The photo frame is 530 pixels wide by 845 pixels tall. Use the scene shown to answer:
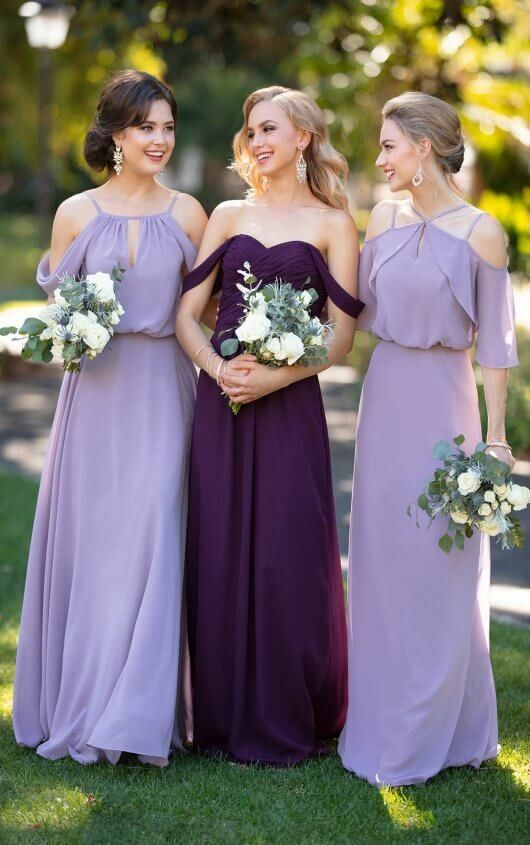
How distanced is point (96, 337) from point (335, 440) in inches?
307

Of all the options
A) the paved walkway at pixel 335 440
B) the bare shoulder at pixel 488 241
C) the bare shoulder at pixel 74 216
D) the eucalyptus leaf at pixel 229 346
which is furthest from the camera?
the paved walkway at pixel 335 440

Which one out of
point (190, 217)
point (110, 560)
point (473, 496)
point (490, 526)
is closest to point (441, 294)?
point (473, 496)

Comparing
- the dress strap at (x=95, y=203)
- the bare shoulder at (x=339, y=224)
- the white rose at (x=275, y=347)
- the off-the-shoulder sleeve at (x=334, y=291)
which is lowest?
the white rose at (x=275, y=347)

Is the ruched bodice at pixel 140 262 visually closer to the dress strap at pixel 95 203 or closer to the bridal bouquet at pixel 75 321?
the dress strap at pixel 95 203

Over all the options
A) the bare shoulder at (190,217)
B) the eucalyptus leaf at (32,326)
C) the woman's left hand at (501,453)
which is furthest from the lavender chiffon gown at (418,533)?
the eucalyptus leaf at (32,326)

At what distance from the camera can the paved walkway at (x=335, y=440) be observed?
7398 millimetres

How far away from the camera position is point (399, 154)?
4.44m

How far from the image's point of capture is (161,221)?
484 centimetres

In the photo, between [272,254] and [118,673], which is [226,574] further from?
[272,254]

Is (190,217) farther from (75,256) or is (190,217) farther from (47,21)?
(47,21)

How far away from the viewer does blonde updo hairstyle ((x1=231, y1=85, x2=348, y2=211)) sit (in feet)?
15.5

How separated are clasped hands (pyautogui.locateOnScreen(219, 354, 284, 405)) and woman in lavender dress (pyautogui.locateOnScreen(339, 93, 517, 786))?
0.42m

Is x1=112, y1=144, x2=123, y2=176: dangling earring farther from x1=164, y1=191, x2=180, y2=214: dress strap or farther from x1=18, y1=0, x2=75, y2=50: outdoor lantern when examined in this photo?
x1=18, y1=0, x2=75, y2=50: outdoor lantern

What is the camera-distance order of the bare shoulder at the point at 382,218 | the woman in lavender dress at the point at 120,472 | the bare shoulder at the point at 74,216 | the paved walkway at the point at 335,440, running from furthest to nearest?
1. the paved walkway at the point at 335,440
2. the bare shoulder at the point at 74,216
3. the woman in lavender dress at the point at 120,472
4. the bare shoulder at the point at 382,218
